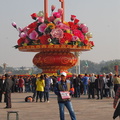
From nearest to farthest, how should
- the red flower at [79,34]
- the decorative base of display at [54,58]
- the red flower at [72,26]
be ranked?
the red flower at [79,34] → the decorative base of display at [54,58] → the red flower at [72,26]

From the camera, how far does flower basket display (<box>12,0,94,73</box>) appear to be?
41.6 m

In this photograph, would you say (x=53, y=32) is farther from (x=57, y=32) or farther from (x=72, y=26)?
(x=72, y=26)

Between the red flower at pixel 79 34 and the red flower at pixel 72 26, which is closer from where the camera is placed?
the red flower at pixel 79 34

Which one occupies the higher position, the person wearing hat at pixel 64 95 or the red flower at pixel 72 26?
the red flower at pixel 72 26

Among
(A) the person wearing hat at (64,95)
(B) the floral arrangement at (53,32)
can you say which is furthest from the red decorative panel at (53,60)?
(A) the person wearing hat at (64,95)

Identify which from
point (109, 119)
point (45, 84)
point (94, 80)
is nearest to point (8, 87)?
point (45, 84)

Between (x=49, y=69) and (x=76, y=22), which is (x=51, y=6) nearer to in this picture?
(x=76, y=22)

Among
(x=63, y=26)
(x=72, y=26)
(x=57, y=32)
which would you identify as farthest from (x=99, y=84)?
(x=72, y=26)

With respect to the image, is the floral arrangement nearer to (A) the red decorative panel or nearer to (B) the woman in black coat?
(A) the red decorative panel

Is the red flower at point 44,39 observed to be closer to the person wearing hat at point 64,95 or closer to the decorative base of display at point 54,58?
the decorative base of display at point 54,58

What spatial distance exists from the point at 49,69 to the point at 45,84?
20.3 metres

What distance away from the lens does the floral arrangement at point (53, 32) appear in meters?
41.5

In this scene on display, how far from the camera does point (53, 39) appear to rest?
1640 inches

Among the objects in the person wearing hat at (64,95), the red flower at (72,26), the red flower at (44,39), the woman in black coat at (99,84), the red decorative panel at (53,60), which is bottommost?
the person wearing hat at (64,95)
